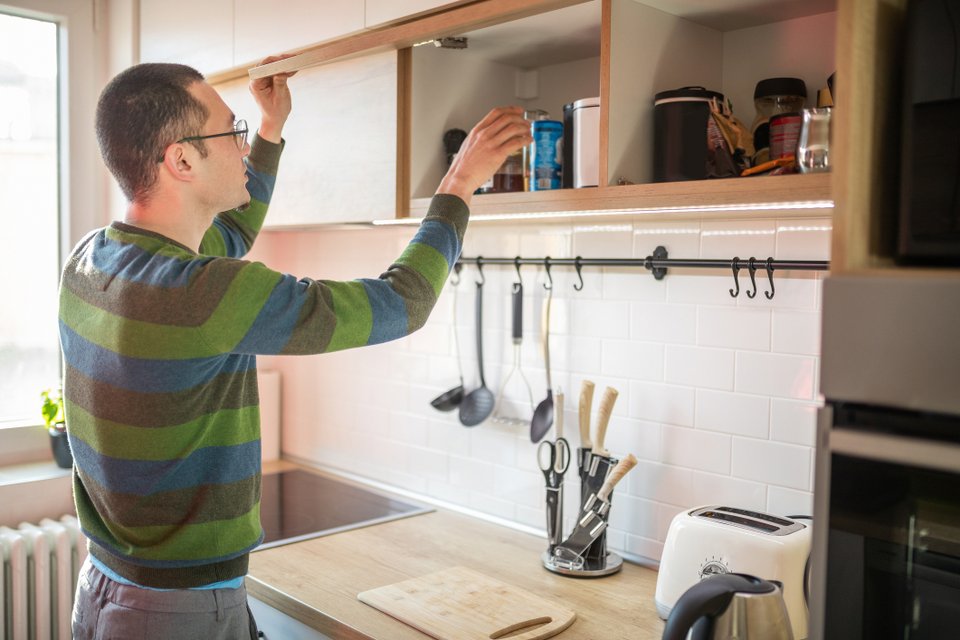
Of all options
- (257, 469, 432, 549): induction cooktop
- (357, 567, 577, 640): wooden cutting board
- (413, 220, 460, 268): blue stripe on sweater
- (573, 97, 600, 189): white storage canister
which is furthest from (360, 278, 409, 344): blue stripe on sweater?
(257, 469, 432, 549): induction cooktop

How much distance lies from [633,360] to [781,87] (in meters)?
0.65

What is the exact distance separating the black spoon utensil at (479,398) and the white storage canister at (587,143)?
2.38 feet

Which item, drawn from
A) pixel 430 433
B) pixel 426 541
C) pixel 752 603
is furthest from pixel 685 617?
pixel 430 433

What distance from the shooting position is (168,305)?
1.31 meters

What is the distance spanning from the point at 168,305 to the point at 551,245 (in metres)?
1.03

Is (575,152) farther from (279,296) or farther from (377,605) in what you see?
(377,605)

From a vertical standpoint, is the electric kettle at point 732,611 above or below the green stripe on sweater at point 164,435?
below

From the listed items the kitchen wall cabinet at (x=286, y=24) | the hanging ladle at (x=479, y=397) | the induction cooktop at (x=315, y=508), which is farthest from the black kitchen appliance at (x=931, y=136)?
the induction cooktop at (x=315, y=508)

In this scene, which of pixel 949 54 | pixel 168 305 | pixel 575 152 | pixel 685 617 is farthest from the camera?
pixel 575 152

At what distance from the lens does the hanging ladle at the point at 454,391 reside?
2.36 metres

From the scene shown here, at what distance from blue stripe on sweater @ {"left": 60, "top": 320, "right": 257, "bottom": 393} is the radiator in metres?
1.22

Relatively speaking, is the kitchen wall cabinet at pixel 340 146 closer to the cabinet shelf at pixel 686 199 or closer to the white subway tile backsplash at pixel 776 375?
the cabinet shelf at pixel 686 199

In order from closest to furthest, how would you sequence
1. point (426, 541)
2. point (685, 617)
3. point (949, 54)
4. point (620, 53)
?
point (949, 54) → point (685, 617) → point (620, 53) → point (426, 541)

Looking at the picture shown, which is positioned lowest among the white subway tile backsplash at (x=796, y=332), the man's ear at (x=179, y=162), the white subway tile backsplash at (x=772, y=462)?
the white subway tile backsplash at (x=772, y=462)
